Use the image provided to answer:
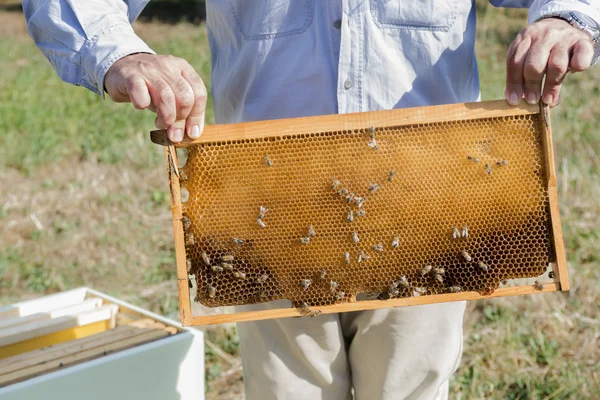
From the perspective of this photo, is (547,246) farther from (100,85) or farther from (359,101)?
A: (100,85)

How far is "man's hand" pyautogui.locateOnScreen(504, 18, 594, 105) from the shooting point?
69.1 inches

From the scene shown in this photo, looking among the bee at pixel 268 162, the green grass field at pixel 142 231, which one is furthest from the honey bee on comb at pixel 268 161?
the green grass field at pixel 142 231

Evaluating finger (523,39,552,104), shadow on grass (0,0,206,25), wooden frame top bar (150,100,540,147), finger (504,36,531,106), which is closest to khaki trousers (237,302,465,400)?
wooden frame top bar (150,100,540,147)

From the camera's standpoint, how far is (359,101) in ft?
6.82

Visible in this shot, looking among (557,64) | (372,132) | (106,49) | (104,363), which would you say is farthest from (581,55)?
(104,363)

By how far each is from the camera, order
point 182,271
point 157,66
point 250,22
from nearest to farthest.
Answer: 1. point 157,66
2. point 182,271
3. point 250,22

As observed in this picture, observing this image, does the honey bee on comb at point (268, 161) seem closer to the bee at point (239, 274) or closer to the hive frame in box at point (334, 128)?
the hive frame in box at point (334, 128)

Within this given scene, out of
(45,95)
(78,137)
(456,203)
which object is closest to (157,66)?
(456,203)

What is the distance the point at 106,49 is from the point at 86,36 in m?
0.08

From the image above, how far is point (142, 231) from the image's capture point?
207 inches

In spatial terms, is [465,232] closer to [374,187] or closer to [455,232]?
[455,232]

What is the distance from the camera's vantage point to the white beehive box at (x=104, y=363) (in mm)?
2379

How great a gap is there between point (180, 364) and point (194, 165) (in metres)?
1.04

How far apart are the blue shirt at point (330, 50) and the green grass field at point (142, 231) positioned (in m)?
1.99
